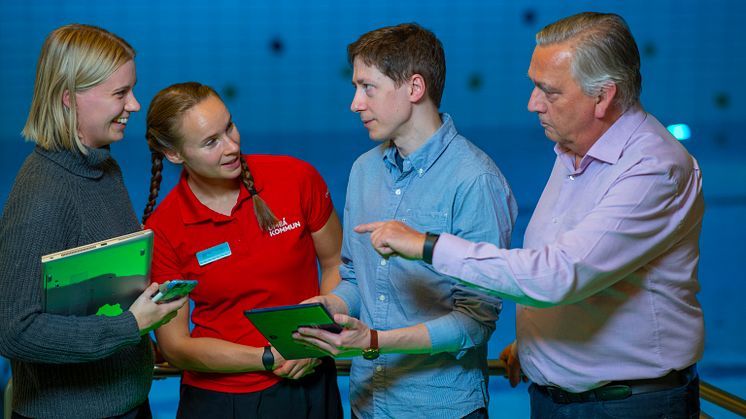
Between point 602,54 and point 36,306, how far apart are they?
1241 millimetres

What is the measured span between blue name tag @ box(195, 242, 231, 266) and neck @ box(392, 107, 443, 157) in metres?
0.51

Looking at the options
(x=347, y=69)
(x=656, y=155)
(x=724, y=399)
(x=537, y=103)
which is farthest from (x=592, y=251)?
(x=347, y=69)

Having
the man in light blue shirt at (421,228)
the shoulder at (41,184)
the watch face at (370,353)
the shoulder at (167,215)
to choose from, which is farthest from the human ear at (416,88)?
the shoulder at (41,184)

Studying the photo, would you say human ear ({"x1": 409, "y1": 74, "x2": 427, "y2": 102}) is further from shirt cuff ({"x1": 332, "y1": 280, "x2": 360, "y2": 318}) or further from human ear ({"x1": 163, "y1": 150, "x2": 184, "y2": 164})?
human ear ({"x1": 163, "y1": 150, "x2": 184, "y2": 164})

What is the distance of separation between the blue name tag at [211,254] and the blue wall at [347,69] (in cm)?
420

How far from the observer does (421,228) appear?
196 centimetres

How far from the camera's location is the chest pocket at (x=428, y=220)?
194 centimetres

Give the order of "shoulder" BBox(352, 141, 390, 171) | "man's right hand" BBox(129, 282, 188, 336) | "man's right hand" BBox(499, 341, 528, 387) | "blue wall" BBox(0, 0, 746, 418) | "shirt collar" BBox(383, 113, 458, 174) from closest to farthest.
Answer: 1. "man's right hand" BBox(129, 282, 188, 336)
2. "shirt collar" BBox(383, 113, 458, 174)
3. "shoulder" BBox(352, 141, 390, 171)
4. "man's right hand" BBox(499, 341, 528, 387)
5. "blue wall" BBox(0, 0, 746, 418)

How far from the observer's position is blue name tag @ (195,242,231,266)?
7.09 feet

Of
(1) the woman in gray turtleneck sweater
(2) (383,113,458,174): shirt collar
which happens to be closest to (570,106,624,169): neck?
(2) (383,113,458,174): shirt collar

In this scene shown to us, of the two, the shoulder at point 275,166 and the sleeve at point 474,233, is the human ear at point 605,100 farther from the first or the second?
the shoulder at point 275,166

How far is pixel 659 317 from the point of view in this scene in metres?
1.77

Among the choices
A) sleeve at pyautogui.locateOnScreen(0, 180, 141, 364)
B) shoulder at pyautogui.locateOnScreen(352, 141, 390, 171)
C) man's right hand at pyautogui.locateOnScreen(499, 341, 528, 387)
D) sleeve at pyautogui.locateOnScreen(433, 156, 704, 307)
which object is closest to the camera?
sleeve at pyautogui.locateOnScreen(433, 156, 704, 307)

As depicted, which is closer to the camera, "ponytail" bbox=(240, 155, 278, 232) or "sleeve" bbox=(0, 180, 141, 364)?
"sleeve" bbox=(0, 180, 141, 364)
